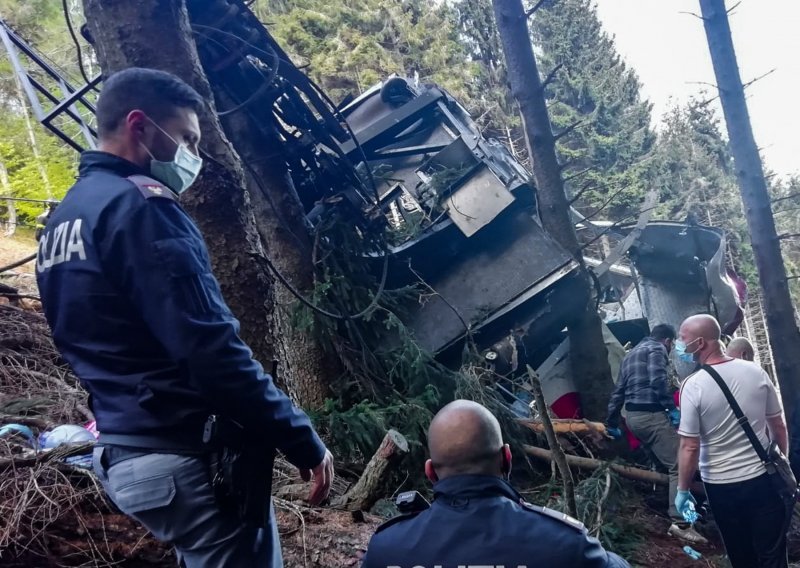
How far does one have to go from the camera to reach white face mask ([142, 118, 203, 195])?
1.78 meters

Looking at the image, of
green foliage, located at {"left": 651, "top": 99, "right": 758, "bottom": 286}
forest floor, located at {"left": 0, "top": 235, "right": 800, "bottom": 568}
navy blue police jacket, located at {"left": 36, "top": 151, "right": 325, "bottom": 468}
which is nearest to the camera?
navy blue police jacket, located at {"left": 36, "top": 151, "right": 325, "bottom": 468}

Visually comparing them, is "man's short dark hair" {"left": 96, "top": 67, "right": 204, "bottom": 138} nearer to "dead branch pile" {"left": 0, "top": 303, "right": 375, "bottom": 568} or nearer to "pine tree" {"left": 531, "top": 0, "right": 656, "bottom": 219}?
"dead branch pile" {"left": 0, "top": 303, "right": 375, "bottom": 568}

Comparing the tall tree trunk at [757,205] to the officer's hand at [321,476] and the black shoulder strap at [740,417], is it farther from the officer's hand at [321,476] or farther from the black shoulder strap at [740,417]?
the officer's hand at [321,476]

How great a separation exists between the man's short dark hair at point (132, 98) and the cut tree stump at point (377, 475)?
1.88m

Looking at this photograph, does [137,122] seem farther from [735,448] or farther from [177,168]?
[735,448]

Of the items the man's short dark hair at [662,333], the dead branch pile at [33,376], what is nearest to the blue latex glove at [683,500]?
the man's short dark hair at [662,333]

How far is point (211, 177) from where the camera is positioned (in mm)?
3090

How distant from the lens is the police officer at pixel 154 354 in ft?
4.88

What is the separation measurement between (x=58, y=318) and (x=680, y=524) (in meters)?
5.66

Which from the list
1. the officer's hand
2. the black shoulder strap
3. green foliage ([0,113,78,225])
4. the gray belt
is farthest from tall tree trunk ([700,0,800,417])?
green foliage ([0,113,78,225])

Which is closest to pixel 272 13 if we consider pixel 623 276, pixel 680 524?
pixel 623 276

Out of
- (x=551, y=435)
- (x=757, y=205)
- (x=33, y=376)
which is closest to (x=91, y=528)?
(x=551, y=435)

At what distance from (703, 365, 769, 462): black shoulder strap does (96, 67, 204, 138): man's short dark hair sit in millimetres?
3383

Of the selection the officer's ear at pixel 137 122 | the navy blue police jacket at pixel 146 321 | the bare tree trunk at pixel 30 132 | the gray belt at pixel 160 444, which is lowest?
the gray belt at pixel 160 444
